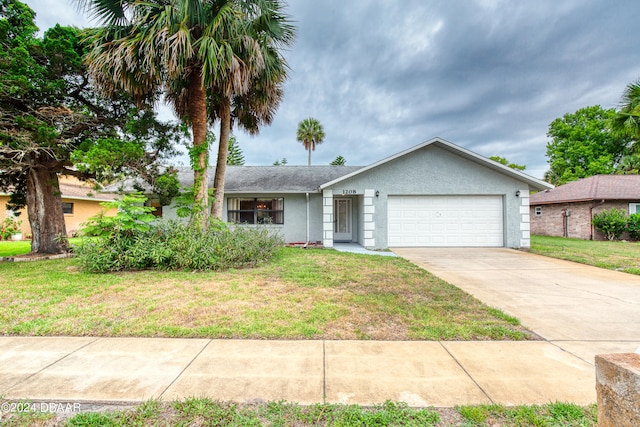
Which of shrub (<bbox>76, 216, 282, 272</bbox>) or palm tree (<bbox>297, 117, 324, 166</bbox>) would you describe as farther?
palm tree (<bbox>297, 117, 324, 166</bbox>)

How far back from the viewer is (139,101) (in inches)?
346

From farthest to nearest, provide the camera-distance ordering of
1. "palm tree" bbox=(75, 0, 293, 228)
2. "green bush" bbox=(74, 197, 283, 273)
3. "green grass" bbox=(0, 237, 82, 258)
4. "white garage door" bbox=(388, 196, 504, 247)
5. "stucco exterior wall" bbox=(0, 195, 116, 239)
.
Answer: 1. "stucco exterior wall" bbox=(0, 195, 116, 239)
2. "white garage door" bbox=(388, 196, 504, 247)
3. "green grass" bbox=(0, 237, 82, 258)
4. "palm tree" bbox=(75, 0, 293, 228)
5. "green bush" bbox=(74, 197, 283, 273)

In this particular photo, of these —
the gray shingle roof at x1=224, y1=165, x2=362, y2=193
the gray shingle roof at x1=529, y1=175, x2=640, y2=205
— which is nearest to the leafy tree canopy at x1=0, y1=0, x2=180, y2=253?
the gray shingle roof at x1=224, y1=165, x2=362, y2=193

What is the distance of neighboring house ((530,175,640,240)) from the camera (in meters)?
16.0

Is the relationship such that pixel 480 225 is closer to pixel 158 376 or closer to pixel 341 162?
pixel 158 376

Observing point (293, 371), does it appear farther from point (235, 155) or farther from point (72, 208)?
point (235, 155)

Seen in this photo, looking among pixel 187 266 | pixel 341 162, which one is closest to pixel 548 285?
pixel 187 266

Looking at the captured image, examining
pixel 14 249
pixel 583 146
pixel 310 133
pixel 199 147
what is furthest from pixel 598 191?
Result: pixel 14 249

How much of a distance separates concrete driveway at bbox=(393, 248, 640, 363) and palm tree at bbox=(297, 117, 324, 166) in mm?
23890

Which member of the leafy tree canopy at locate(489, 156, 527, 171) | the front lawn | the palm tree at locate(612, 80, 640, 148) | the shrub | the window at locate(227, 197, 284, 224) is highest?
the leafy tree canopy at locate(489, 156, 527, 171)

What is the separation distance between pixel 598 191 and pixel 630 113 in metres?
8.81

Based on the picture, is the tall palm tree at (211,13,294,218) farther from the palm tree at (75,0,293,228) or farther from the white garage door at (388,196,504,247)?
the white garage door at (388,196,504,247)

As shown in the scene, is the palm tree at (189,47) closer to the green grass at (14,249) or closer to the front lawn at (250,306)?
the front lawn at (250,306)

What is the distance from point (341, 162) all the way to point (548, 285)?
121ft
